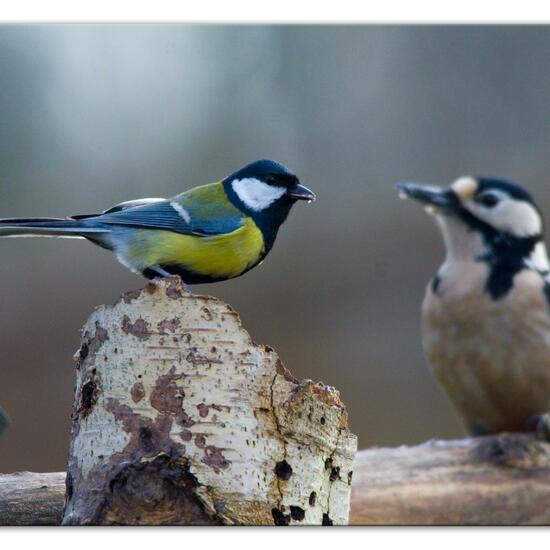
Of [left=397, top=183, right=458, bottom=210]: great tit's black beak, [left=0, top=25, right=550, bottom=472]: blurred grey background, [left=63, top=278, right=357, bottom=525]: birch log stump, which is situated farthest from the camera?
[left=397, top=183, right=458, bottom=210]: great tit's black beak

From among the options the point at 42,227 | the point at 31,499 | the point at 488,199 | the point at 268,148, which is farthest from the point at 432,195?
the point at 31,499

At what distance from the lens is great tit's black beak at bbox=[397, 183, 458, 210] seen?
217cm

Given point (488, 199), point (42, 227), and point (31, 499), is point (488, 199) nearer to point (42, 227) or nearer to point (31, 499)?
point (42, 227)

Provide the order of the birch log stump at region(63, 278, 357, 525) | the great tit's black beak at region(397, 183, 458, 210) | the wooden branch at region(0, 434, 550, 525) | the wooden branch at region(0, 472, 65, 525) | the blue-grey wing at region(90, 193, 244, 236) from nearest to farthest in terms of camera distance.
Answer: the birch log stump at region(63, 278, 357, 525) → the wooden branch at region(0, 472, 65, 525) → the blue-grey wing at region(90, 193, 244, 236) → the wooden branch at region(0, 434, 550, 525) → the great tit's black beak at region(397, 183, 458, 210)

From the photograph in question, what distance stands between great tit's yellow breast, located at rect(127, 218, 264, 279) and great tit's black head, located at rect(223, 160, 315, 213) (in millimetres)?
113

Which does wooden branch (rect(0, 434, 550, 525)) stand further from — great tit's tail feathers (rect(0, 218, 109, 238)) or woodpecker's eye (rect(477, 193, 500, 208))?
great tit's tail feathers (rect(0, 218, 109, 238))

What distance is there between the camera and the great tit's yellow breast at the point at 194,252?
1611 millimetres

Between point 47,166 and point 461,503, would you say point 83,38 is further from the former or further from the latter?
point 461,503

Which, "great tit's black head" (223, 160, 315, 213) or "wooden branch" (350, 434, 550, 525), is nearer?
"great tit's black head" (223, 160, 315, 213)

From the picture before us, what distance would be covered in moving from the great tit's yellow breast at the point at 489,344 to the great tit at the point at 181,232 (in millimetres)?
746

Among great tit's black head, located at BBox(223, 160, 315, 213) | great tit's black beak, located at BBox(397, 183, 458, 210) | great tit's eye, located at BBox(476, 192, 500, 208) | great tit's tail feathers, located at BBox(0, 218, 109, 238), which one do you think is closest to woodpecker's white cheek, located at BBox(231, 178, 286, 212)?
great tit's black head, located at BBox(223, 160, 315, 213)

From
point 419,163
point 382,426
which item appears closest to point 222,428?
point 382,426

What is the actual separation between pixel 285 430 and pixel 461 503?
756 mm

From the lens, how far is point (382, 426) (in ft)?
7.29
